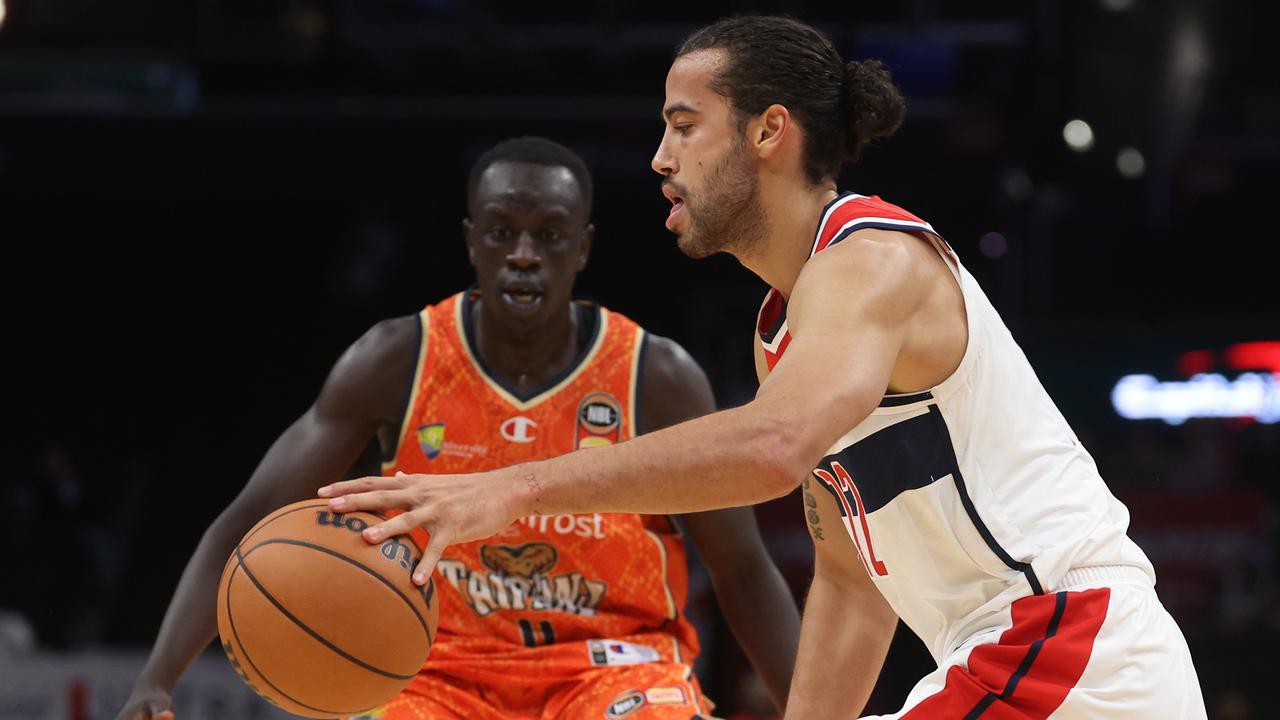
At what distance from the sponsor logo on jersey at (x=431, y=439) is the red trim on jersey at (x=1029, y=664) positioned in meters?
1.61

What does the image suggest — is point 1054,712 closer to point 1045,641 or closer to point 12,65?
point 1045,641

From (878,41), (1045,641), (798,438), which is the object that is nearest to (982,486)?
(1045,641)

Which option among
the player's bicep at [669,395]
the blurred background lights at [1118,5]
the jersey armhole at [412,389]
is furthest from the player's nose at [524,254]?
the blurred background lights at [1118,5]

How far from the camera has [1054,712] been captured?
7.94 ft

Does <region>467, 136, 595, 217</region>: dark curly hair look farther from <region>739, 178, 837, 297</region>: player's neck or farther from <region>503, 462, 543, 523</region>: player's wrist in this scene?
<region>503, 462, 543, 523</region>: player's wrist

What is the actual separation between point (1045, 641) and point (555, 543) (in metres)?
1.53

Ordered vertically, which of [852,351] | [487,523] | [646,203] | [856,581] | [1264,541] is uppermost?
[646,203]

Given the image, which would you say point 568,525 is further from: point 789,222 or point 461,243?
point 461,243

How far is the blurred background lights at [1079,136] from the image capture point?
23.6 feet

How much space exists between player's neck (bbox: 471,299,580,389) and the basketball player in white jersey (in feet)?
3.22

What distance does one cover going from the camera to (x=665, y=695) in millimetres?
3564

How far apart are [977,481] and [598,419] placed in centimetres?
146

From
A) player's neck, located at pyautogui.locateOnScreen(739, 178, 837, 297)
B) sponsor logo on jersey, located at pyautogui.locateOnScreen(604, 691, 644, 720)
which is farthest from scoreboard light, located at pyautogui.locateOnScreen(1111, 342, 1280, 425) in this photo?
player's neck, located at pyautogui.locateOnScreen(739, 178, 837, 297)

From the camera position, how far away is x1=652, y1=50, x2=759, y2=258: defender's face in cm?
272
